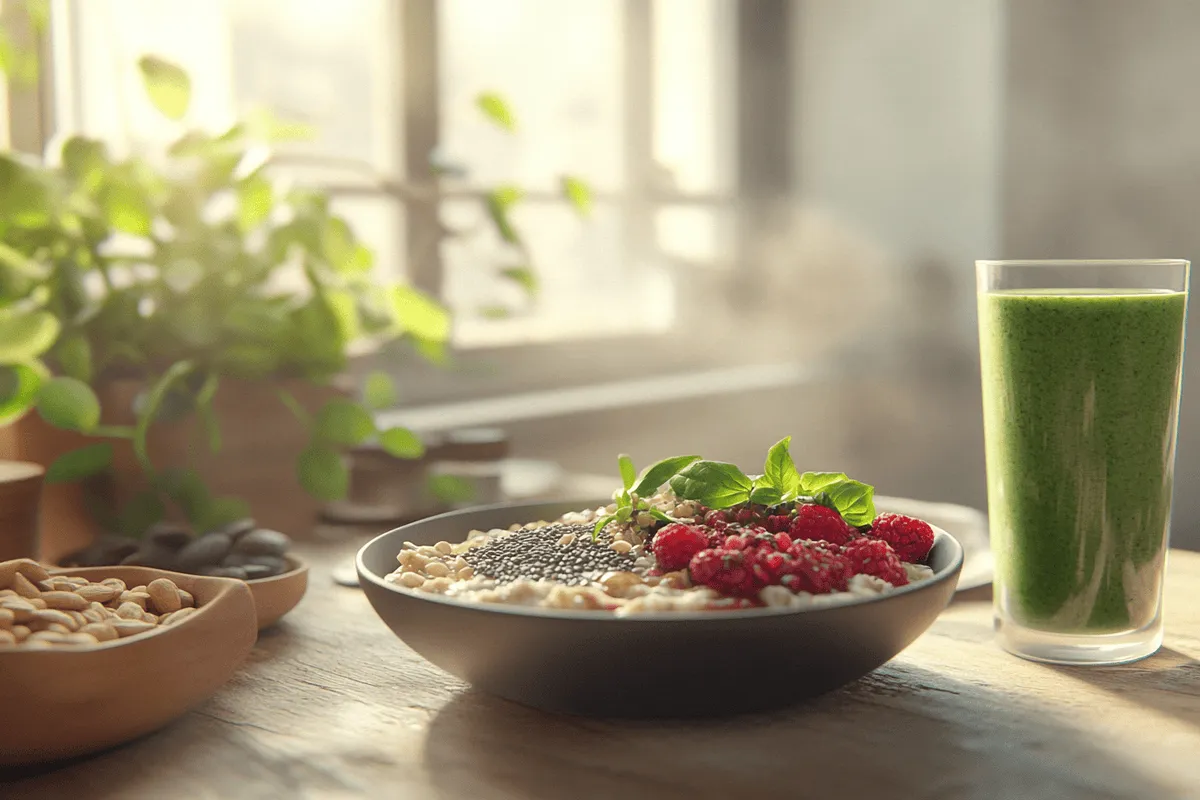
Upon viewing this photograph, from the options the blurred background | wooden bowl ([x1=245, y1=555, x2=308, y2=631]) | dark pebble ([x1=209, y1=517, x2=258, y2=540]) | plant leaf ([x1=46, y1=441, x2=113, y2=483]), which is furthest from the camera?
the blurred background

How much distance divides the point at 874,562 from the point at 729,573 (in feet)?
0.32

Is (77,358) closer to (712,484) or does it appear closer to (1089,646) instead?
(712,484)

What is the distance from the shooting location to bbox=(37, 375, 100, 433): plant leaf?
42.2 inches

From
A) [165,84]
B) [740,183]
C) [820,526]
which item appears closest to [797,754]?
[820,526]

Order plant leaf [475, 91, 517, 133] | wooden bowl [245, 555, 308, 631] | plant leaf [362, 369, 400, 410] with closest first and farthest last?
wooden bowl [245, 555, 308, 631], plant leaf [362, 369, 400, 410], plant leaf [475, 91, 517, 133]

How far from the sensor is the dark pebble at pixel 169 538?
1.03 m

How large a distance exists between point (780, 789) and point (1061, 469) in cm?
32

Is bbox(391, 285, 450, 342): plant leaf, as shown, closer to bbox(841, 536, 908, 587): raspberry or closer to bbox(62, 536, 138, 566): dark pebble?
bbox(62, 536, 138, 566): dark pebble

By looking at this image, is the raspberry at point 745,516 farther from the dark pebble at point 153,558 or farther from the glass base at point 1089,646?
the dark pebble at point 153,558

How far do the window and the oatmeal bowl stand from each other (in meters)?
1.01

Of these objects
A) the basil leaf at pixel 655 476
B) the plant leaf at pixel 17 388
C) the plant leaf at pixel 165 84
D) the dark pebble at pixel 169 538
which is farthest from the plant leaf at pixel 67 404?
the basil leaf at pixel 655 476

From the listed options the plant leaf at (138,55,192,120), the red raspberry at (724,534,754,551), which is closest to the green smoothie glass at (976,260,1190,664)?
the red raspberry at (724,534,754,551)

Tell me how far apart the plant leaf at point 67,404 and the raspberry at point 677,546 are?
0.62 metres

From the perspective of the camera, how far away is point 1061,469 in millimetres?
779
